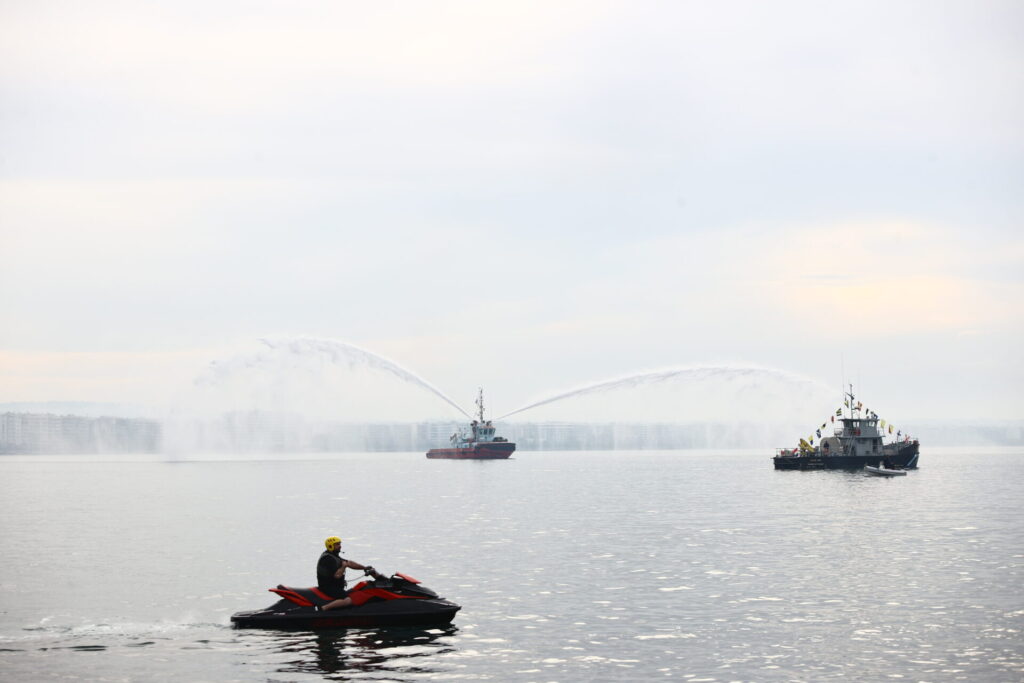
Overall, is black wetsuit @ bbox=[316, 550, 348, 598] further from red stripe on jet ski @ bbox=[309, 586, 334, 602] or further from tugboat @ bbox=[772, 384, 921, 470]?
tugboat @ bbox=[772, 384, 921, 470]

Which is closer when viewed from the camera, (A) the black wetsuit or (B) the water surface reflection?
(B) the water surface reflection

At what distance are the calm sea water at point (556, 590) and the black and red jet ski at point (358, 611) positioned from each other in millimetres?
690

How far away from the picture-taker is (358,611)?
128ft

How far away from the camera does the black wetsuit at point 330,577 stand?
3894cm

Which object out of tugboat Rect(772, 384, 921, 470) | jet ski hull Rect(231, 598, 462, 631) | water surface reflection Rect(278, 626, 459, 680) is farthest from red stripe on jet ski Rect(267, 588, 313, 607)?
tugboat Rect(772, 384, 921, 470)

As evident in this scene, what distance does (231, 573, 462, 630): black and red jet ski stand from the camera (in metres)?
39.0

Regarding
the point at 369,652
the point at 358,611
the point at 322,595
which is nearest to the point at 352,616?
the point at 358,611

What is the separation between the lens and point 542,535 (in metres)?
76.7

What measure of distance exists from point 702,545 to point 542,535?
12.6 m

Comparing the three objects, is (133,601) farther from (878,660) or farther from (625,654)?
(878,660)

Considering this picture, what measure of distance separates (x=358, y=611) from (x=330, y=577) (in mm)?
1564

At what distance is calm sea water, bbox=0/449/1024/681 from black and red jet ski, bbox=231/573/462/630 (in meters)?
0.69

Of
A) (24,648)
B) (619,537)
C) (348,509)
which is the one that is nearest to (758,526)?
(619,537)

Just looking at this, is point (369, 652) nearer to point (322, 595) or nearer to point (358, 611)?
point (358, 611)
